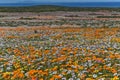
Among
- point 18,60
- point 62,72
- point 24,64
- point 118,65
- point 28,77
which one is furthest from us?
point 18,60

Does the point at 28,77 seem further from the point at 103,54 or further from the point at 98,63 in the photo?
the point at 103,54

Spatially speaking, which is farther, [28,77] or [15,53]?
[15,53]

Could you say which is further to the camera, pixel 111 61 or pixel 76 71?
pixel 111 61

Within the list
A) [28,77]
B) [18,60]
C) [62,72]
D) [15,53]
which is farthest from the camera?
[15,53]

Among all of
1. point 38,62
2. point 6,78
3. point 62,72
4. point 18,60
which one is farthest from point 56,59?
point 6,78

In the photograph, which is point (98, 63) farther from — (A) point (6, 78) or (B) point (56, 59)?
(A) point (6, 78)

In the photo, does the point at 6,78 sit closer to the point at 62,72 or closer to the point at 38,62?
the point at 62,72

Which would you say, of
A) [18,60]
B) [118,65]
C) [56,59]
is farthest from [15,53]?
[118,65]

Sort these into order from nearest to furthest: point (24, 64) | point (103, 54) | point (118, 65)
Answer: point (118, 65), point (24, 64), point (103, 54)

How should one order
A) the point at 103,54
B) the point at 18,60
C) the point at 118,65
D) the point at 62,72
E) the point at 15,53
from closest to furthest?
the point at 62,72, the point at 118,65, the point at 18,60, the point at 103,54, the point at 15,53
